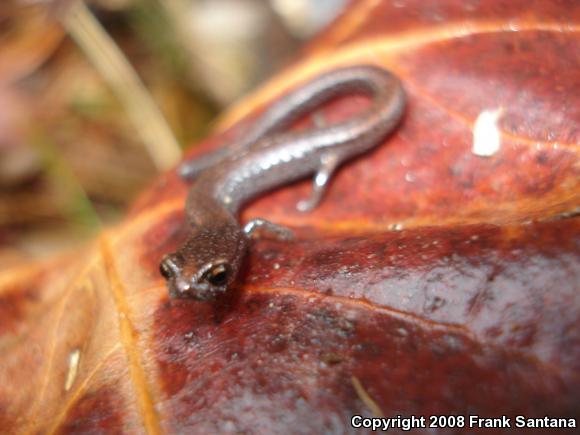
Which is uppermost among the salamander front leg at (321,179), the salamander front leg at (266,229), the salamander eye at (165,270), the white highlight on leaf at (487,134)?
the salamander eye at (165,270)

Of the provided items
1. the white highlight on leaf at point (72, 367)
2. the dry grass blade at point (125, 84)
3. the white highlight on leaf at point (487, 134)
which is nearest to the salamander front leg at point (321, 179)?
the white highlight on leaf at point (487, 134)

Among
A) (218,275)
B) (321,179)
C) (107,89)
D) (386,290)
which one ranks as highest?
(107,89)

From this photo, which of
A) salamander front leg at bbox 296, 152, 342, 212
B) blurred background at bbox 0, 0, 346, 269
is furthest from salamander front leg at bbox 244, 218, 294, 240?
blurred background at bbox 0, 0, 346, 269

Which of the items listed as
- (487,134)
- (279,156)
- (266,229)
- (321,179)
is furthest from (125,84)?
(487,134)

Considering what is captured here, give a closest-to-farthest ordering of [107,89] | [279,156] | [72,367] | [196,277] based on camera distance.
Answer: [72,367], [196,277], [279,156], [107,89]

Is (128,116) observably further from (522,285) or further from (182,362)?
(522,285)

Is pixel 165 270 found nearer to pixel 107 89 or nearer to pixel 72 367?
pixel 72 367

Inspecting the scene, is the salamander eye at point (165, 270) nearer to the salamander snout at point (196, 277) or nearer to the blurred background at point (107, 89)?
the salamander snout at point (196, 277)
